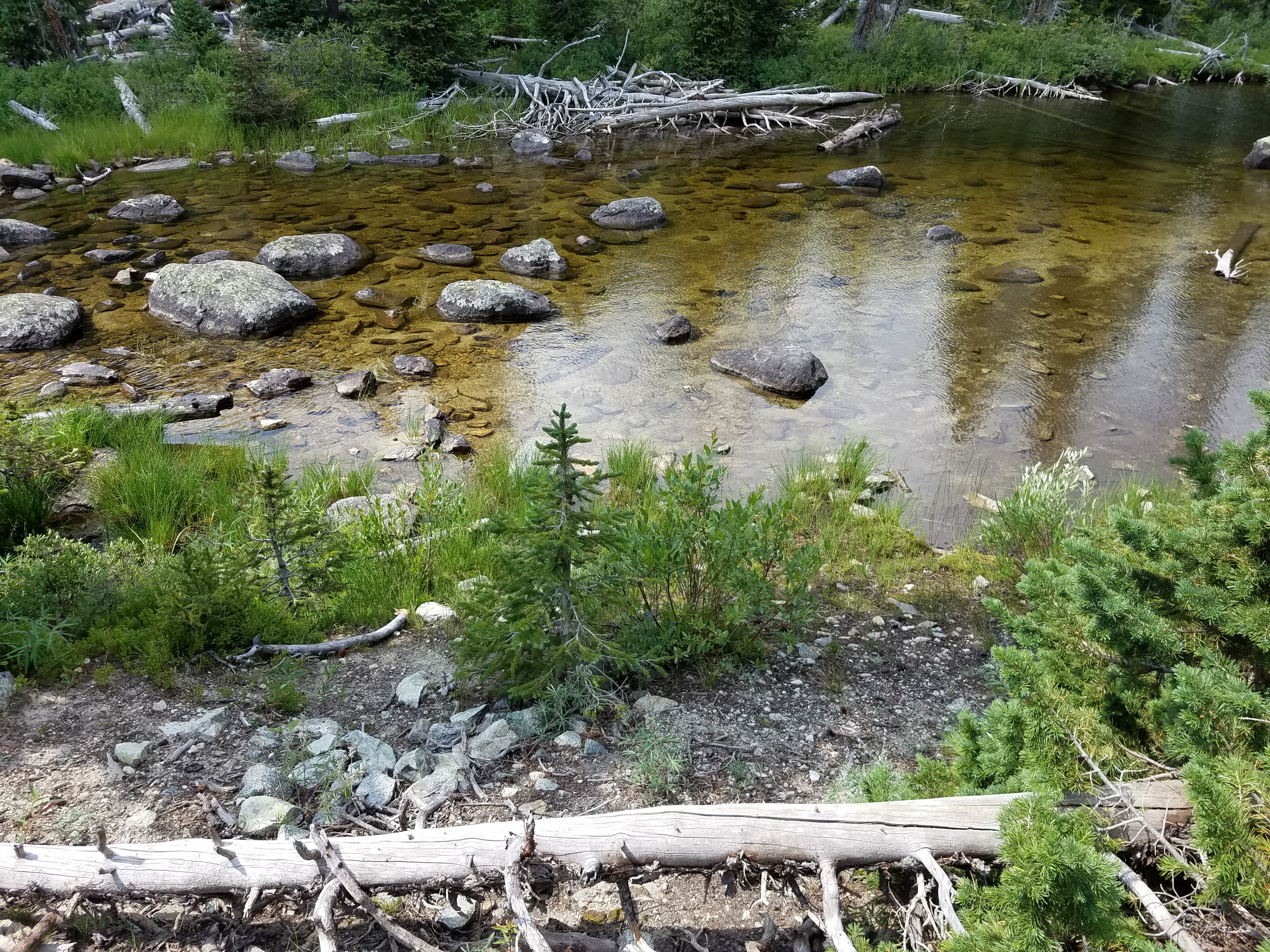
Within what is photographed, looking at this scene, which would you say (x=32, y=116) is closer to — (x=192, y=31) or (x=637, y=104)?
(x=192, y=31)

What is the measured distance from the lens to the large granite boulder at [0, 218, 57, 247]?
1280cm

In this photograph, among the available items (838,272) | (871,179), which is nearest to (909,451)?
(838,272)

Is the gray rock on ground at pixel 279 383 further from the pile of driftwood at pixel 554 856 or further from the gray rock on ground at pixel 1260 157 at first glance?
the gray rock on ground at pixel 1260 157

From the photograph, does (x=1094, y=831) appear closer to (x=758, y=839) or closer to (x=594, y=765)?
(x=758, y=839)

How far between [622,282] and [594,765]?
9.09 m

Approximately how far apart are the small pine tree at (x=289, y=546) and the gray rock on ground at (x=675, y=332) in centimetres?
570

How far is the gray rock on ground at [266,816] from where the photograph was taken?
3197 mm

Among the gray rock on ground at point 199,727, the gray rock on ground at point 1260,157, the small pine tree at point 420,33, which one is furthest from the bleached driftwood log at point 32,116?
the gray rock on ground at point 1260,157

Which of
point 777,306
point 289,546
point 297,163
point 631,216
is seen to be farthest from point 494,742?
point 297,163

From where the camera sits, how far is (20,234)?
42.2 feet

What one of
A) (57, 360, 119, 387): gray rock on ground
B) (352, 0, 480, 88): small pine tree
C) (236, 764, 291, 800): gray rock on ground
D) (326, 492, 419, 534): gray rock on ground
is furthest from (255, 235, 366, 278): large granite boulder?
(352, 0, 480, 88): small pine tree

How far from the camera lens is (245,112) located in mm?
17891

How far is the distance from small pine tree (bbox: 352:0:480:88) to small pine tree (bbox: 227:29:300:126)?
3.01m

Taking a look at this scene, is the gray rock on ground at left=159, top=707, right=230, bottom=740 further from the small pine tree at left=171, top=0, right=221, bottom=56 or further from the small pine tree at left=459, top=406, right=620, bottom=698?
the small pine tree at left=171, top=0, right=221, bottom=56
